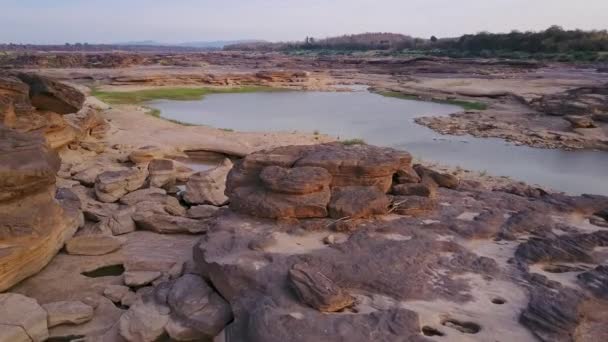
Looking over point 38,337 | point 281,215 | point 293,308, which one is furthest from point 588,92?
point 38,337

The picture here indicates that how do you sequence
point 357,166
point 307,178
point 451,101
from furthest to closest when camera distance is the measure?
point 451,101, point 357,166, point 307,178

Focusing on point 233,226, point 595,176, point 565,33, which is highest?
point 565,33

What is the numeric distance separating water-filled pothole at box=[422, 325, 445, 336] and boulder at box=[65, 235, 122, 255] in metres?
5.73

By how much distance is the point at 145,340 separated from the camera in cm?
593

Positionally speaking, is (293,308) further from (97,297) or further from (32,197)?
(32,197)

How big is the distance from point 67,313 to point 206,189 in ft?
16.6

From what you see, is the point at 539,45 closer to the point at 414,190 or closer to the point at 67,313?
the point at 414,190

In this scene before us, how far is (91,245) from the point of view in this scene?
8.59 meters

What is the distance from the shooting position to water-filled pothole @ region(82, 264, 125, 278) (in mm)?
8094

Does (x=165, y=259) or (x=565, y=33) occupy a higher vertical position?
(x=565, y=33)

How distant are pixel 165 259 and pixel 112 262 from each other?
89 cm

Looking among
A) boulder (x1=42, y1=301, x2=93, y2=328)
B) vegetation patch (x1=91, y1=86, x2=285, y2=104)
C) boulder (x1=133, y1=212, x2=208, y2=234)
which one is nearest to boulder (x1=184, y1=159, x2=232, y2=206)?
boulder (x1=133, y1=212, x2=208, y2=234)

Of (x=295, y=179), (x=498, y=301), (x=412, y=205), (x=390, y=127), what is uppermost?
(x=295, y=179)

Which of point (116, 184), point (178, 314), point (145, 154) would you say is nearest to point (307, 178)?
point (178, 314)
